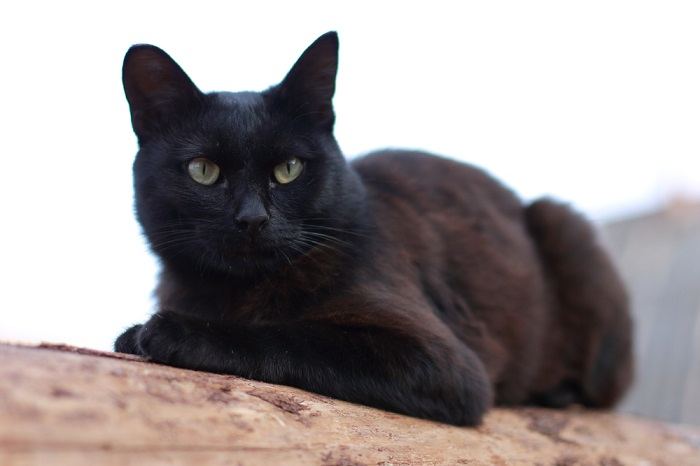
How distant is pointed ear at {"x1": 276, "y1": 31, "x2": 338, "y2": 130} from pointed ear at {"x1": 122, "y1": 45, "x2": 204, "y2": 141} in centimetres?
32

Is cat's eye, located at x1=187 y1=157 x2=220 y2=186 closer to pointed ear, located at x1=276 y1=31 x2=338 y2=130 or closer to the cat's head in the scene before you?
the cat's head

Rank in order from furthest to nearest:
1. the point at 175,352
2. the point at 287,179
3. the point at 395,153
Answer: the point at 395,153 → the point at 287,179 → the point at 175,352

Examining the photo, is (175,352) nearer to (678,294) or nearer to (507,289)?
(507,289)

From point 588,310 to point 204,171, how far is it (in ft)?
7.44

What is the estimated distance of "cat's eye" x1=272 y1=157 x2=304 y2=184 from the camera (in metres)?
2.42

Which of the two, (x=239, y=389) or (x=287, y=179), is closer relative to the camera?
(x=239, y=389)

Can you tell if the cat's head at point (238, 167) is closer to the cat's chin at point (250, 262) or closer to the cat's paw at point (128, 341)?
the cat's chin at point (250, 262)

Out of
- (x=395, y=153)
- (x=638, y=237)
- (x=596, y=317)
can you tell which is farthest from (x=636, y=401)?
(x=395, y=153)

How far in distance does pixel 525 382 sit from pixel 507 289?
45cm

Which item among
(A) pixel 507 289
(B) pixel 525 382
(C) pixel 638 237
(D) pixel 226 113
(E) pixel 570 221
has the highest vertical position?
(C) pixel 638 237

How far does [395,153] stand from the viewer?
3.61 metres

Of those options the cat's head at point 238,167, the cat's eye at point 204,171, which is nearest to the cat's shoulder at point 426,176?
the cat's head at point 238,167

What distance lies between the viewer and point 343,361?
225 cm

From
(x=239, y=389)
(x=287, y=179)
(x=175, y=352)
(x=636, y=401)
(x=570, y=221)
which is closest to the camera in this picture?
(x=239, y=389)
